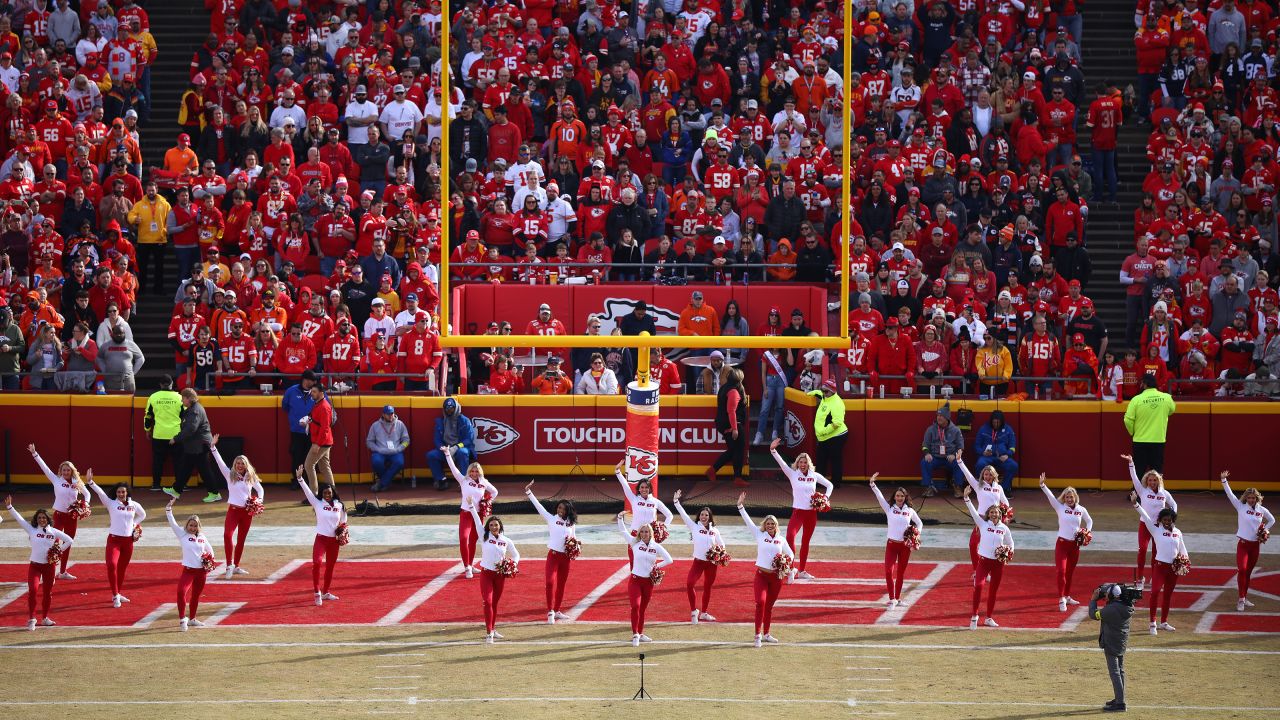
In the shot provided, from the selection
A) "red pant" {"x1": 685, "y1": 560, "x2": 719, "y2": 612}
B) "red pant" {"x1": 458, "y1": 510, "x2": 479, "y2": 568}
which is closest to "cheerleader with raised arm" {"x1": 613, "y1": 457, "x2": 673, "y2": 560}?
"red pant" {"x1": 685, "y1": 560, "x2": 719, "y2": 612}

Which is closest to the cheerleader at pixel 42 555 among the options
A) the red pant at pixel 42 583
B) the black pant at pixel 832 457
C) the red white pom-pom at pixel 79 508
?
the red pant at pixel 42 583

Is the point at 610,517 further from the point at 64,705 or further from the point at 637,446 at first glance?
the point at 64,705

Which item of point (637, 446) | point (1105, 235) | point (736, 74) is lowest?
point (637, 446)

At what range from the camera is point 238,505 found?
21094 mm

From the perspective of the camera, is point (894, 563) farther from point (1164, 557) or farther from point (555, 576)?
point (555, 576)

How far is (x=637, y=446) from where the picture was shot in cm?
1941

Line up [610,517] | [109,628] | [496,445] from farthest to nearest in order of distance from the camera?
[496,445] < [610,517] < [109,628]

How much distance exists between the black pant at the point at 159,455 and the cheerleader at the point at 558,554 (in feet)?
25.3

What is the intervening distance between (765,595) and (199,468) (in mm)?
9873

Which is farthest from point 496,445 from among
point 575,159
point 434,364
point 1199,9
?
point 1199,9

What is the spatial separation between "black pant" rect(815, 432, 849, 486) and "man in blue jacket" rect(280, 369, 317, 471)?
7.12m

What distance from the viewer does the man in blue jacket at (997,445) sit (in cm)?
2538

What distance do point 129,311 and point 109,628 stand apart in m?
8.90

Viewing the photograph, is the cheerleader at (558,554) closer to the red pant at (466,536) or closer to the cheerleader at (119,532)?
the red pant at (466,536)
